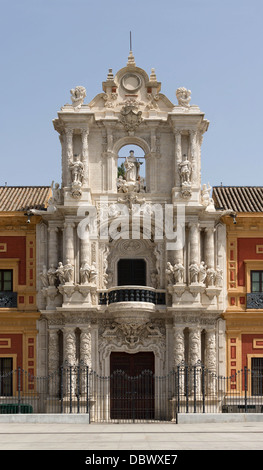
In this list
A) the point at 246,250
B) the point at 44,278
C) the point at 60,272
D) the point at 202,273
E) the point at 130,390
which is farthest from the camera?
the point at 246,250

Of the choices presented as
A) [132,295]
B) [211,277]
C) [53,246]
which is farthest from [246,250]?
[53,246]

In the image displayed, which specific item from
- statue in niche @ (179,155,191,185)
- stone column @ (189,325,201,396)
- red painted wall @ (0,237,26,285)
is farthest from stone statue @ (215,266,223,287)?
red painted wall @ (0,237,26,285)

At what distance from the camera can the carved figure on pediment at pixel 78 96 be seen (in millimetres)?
38750

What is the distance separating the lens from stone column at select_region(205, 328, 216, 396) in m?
37.4

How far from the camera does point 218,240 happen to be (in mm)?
39188

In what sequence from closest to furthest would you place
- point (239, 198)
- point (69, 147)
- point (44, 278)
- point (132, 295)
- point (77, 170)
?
point (132, 295)
point (77, 170)
point (44, 278)
point (69, 147)
point (239, 198)

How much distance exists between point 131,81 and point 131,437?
1935cm

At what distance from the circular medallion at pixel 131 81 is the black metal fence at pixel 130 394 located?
12858 millimetres

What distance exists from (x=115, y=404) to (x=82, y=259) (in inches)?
256

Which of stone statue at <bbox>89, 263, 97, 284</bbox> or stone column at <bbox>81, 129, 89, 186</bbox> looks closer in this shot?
stone statue at <bbox>89, 263, 97, 284</bbox>

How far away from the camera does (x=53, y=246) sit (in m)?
38.5

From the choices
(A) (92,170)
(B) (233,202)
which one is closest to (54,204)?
(A) (92,170)

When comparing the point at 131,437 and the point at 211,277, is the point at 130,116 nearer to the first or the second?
the point at 211,277

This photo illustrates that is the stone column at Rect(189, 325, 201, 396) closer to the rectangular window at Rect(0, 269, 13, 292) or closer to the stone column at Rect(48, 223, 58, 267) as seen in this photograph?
the stone column at Rect(48, 223, 58, 267)
